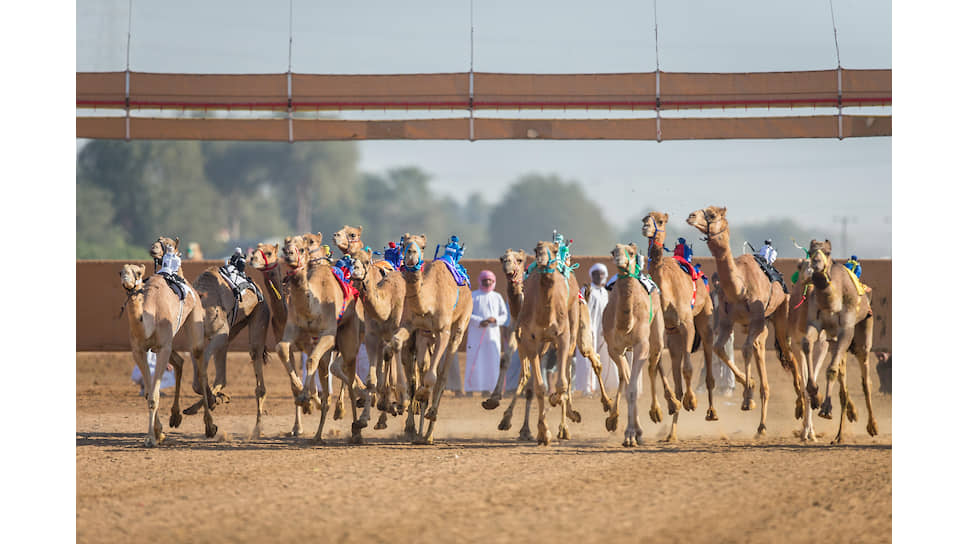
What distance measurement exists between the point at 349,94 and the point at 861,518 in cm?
1431

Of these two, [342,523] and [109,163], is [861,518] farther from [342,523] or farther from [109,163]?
[109,163]

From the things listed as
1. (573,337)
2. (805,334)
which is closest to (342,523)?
(573,337)

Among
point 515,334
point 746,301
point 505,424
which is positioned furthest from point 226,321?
point 746,301

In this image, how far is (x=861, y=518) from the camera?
28.6 ft

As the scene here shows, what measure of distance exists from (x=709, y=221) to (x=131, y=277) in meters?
6.98

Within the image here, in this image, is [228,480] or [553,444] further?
[553,444]

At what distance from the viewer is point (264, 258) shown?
13.3 metres

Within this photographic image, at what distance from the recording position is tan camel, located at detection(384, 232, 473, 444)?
43.1ft

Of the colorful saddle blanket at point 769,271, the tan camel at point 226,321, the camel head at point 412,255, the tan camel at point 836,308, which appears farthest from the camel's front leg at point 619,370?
the tan camel at point 226,321

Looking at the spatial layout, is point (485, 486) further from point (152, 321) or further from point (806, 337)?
point (806, 337)

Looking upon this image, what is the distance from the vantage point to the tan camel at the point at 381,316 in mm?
13141

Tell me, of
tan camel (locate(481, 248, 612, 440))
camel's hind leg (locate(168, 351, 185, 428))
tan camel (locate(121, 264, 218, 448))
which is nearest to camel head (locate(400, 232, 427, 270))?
tan camel (locate(481, 248, 612, 440))

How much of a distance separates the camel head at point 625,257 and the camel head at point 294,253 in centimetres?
360

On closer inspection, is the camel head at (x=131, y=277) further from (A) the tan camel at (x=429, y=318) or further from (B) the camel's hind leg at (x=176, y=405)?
(A) the tan camel at (x=429, y=318)
